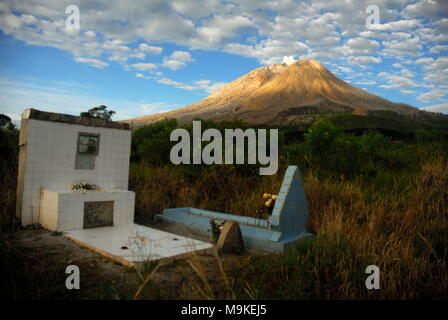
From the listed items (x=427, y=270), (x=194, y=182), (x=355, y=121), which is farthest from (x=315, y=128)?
(x=355, y=121)

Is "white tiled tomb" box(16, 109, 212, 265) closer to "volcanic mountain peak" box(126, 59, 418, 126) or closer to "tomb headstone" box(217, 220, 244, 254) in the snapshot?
"tomb headstone" box(217, 220, 244, 254)

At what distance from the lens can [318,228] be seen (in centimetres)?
525

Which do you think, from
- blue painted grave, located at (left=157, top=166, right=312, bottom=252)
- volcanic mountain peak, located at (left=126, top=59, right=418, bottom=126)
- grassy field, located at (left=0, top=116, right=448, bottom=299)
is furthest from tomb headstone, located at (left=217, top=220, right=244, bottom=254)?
volcanic mountain peak, located at (left=126, top=59, right=418, bottom=126)

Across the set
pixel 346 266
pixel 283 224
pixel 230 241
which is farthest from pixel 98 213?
pixel 346 266

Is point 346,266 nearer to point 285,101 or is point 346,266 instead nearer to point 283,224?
point 283,224

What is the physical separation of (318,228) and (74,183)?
4645 millimetres

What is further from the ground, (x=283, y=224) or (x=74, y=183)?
(x=74, y=183)

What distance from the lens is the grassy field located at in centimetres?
319

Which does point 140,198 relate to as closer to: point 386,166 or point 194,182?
point 194,182

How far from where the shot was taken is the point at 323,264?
11.7 feet

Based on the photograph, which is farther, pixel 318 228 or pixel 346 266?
pixel 318 228

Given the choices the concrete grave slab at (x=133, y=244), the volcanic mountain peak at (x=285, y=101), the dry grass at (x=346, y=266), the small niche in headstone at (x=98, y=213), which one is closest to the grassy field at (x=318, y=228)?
the dry grass at (x=346, y=266)

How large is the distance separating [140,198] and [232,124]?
23.2ft

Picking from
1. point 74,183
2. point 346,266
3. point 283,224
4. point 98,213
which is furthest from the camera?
point 74,183
